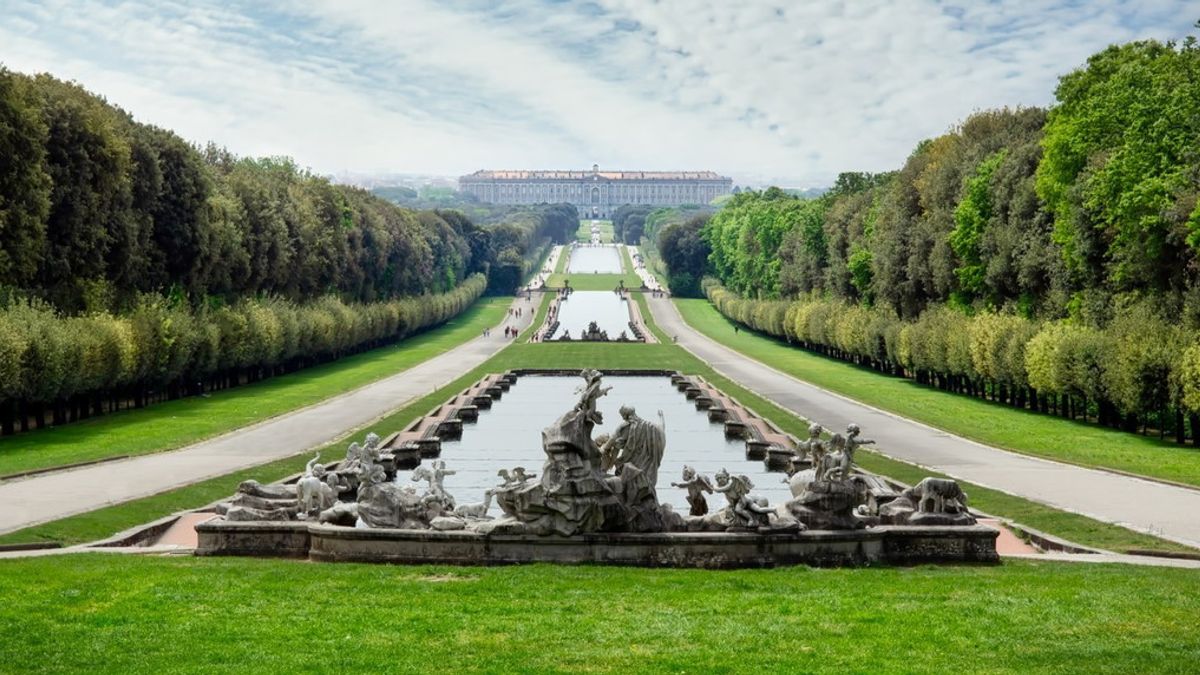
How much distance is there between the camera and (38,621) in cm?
1697

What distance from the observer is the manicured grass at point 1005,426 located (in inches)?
1590

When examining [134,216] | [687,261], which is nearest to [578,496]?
[134,216]

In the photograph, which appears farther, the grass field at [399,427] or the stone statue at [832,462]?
the grass field at [399,427]

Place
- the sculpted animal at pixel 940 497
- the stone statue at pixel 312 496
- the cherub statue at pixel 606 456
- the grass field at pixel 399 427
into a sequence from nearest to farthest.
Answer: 1. the cherub statue at pixel 606 456
2. the sculpted animal at pixel 940 497
3. the stone statue at pixel 312 496
4. the grass field at pixel 399 427

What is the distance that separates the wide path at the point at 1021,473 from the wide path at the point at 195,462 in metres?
17.0

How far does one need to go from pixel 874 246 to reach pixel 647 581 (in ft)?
226

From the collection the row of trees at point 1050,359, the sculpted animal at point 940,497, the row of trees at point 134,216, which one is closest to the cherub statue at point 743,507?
the sculpted animal at point 940,497

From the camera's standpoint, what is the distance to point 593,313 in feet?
464

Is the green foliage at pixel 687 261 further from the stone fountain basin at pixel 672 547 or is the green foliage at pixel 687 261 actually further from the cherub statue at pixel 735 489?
the cherub statue at pixel 735 489

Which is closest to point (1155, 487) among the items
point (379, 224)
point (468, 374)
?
point (468, 374)

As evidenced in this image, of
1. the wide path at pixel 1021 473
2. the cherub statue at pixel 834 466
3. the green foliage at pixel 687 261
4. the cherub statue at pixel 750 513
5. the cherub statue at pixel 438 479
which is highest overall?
the green foliage at pixel 687 261

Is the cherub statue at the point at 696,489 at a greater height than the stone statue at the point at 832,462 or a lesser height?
lesser

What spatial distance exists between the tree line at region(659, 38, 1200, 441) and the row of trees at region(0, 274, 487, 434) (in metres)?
32.5

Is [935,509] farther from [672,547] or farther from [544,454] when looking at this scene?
[544,454]
